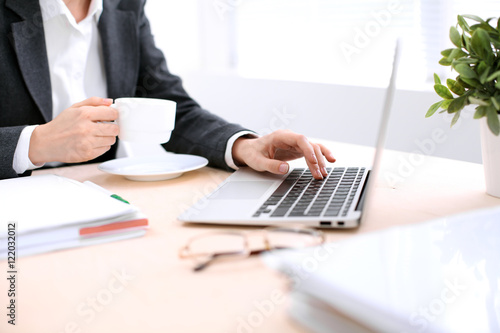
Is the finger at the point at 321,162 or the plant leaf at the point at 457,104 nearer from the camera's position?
the plant leaf at the point at 457,104

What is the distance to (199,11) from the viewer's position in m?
3.24

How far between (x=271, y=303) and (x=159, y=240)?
24 centimetres

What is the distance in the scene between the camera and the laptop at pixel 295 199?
28.0 inches

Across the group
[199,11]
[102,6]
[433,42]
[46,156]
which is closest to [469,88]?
[46,156]

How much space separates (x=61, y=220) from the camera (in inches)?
26.7

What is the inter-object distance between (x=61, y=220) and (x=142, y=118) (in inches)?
11.9

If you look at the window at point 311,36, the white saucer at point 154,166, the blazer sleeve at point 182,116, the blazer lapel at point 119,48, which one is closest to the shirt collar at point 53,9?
the blazer lapel at point 119,48

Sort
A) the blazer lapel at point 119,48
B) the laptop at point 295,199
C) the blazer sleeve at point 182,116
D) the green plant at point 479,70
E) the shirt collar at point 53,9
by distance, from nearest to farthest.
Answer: the laptop at point 295,199, the green plant at point 479,70, the blazer sleeve at point 182,116, the shirt collar at point 53,9, the blazer lapel at point 119,48

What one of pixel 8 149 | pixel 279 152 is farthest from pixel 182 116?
pixel 8 149

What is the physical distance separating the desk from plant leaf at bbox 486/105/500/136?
0.13 meters

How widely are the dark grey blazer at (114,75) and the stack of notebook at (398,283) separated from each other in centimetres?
62

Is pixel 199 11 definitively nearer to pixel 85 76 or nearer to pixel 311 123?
pixel 311 123

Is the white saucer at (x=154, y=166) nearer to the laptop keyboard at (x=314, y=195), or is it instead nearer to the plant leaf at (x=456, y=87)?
the laptop keyboard at (x=314, y=195)

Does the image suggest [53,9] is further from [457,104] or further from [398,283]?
[398,283]
